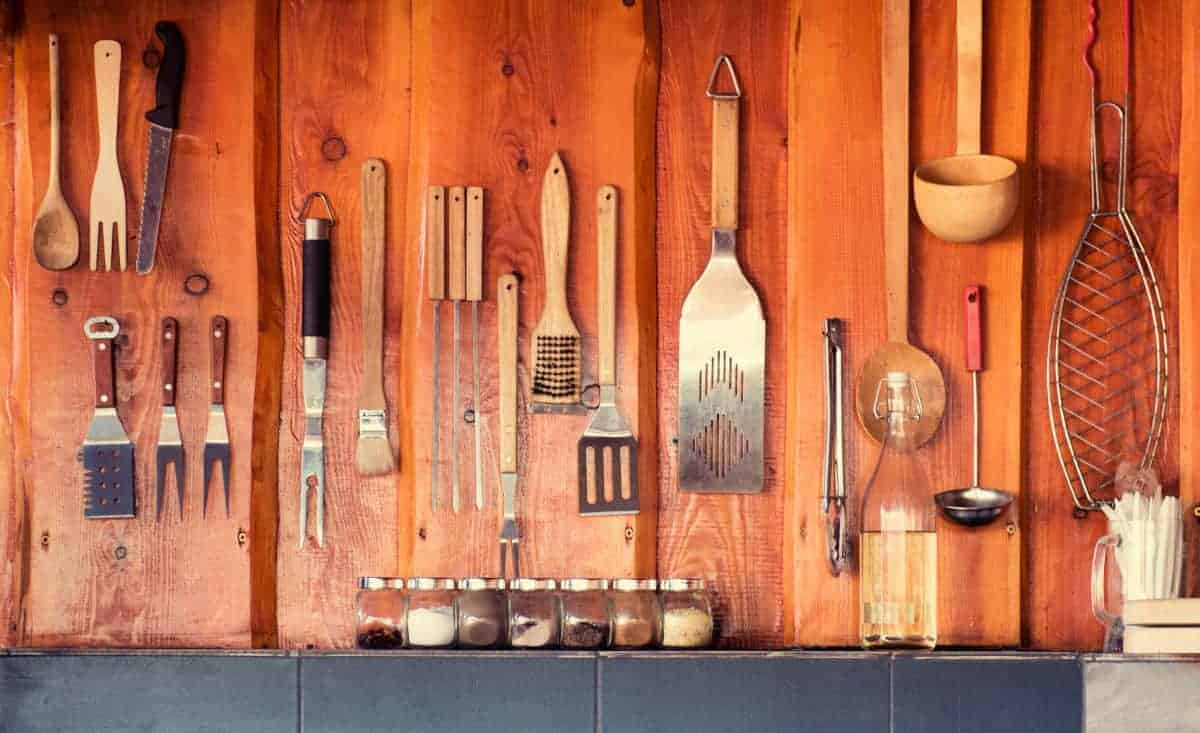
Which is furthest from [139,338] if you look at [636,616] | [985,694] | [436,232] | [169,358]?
[985,694]

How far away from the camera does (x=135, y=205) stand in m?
3.11

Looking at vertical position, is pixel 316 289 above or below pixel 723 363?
above

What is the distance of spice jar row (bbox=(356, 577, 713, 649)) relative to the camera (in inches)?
115

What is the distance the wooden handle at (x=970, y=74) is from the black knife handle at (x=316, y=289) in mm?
1110

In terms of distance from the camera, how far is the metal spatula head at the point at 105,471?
10.1 ft

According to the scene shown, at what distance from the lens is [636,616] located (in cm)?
292

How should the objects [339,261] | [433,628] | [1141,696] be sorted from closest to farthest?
[1141,696], [433,628], [339,261]

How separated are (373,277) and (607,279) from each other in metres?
0.41

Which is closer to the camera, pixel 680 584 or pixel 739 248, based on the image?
pixel 680 584

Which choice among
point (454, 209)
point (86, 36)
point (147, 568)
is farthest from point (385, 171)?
point (147, 568)

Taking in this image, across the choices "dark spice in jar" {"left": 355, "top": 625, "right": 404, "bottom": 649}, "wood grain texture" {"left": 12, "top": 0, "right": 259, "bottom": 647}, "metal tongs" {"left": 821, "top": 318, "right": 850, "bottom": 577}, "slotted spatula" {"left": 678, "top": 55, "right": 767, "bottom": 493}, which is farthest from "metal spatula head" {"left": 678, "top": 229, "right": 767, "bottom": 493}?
"wood grain texture" {"left": 12, "top": 0, "right": 259, "bottom": 647}

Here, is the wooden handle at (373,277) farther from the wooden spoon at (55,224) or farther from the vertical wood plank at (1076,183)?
the vertical wood plank at (1076,183)

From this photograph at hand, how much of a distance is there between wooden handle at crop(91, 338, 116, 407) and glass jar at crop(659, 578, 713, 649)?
1.01 meters

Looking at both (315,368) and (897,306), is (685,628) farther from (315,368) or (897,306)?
(315,368)
